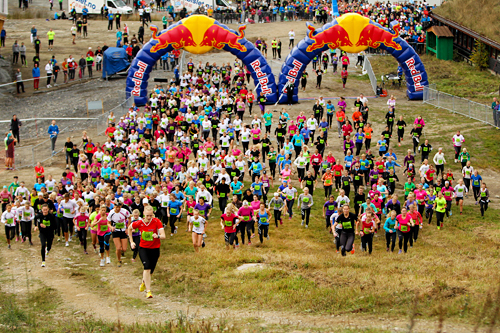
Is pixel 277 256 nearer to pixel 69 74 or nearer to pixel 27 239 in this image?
pixel 27 239

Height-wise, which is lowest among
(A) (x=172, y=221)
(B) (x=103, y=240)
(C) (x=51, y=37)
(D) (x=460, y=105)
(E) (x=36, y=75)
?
(A) (x=172, y=221)

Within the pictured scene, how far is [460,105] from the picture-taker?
31.0 m

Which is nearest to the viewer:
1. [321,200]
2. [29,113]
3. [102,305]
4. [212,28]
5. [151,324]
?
[151,324]

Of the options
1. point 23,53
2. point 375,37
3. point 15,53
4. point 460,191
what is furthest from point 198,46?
point 460,191

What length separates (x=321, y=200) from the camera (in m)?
21.8

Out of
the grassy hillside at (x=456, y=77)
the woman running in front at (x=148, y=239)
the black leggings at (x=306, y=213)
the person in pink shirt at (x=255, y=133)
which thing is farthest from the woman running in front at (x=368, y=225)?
the grassy hillside at (x=456, y=77)

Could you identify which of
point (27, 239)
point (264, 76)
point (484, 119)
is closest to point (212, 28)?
point (264, 76)

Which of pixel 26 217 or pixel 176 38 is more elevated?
pixel 176 38

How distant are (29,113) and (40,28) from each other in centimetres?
1677

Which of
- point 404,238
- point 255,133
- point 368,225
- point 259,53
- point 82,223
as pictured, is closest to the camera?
point 368,225

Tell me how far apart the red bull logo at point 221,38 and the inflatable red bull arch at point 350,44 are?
2893mm

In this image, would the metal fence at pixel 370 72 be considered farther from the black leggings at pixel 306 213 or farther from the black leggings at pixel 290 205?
the black leggings at pixel 306 213

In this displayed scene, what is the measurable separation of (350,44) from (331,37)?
1074 mm

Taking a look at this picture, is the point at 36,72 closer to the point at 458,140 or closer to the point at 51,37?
the point at 51,37
